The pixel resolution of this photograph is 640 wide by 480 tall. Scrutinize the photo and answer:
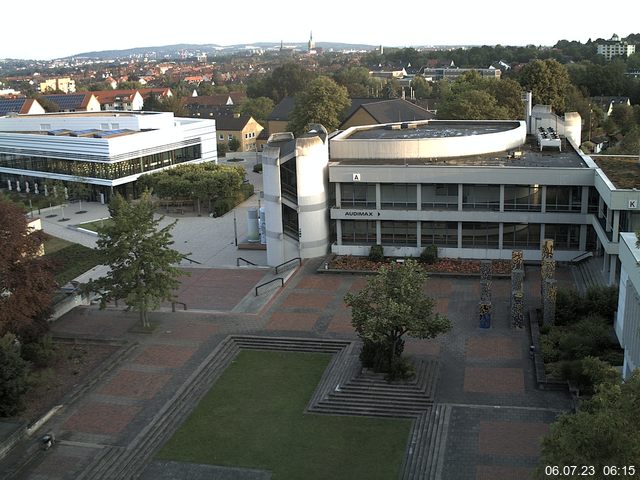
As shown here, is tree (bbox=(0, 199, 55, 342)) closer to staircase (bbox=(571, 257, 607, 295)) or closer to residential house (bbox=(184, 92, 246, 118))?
staircase (bbox=(571, 257, 607, 295))

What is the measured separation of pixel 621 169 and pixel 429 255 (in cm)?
1102

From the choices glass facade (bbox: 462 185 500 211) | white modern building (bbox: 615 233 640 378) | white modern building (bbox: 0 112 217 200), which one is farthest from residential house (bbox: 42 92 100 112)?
white modern building (bbox: 615 233 640 378)

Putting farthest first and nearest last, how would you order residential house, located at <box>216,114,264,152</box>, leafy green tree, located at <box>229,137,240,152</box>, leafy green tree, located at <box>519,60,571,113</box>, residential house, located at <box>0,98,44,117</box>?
1. residential house, located at <box>0,98,44,117</box>
2. residential house, located at <box>216,114,264,152</box>
3. leafy green tree, located at <box>229,137,240,152</box>
4. leafy green tree, located at <box>519,60,571,113</box>

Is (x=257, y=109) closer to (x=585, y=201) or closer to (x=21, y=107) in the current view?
(x=21, y=107)

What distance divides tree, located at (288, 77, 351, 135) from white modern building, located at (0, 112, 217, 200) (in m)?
8.92

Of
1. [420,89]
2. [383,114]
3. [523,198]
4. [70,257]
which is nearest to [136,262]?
[70,257]

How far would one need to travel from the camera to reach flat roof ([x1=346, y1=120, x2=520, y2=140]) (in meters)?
46.5

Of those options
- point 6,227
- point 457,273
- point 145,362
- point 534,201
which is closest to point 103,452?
point 145,362

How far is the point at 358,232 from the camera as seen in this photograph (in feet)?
135

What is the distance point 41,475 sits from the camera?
69.4 feet

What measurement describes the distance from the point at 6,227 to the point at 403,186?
20710 millimetres

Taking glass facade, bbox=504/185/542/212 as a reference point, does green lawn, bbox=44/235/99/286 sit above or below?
below

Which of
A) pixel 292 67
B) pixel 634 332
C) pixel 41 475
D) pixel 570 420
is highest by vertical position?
pixel 292 67

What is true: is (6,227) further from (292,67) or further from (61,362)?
(292,67)
